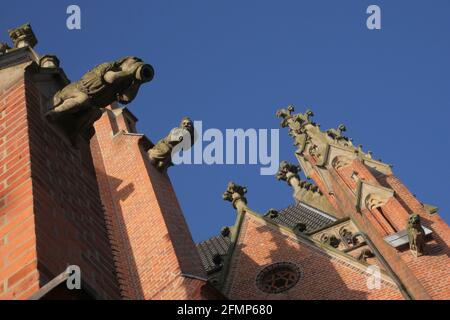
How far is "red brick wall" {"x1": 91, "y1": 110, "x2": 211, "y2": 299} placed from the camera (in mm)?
7172

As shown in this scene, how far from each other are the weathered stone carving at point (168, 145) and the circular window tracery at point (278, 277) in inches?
133

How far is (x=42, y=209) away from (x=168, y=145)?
A: 6435mm

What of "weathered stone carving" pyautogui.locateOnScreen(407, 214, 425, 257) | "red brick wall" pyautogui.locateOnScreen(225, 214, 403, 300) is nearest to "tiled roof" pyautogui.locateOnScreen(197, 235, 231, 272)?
"red brick wall" pyautogui.locateOnScreen(225, 214, 403, 300)

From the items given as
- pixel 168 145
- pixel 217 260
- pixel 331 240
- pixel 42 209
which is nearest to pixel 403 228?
pixel 331 240

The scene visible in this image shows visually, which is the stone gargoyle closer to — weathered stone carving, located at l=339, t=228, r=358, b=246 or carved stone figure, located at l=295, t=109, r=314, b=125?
weathered stone carving, located at l=339, t=228, r=358, b=246

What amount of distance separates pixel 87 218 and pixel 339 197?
13.9 m

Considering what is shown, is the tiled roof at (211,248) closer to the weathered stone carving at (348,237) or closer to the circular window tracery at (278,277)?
the weathered stone carving at (348,237)

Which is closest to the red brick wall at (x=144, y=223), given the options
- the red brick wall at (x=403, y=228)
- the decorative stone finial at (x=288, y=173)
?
the red brick wall at (x=403, y=228)

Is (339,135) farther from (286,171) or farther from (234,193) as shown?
(234,193)

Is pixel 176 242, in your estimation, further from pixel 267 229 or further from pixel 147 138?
pixel 267 229

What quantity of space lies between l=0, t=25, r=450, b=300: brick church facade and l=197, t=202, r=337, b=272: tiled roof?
0.32 feet

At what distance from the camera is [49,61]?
5.32m

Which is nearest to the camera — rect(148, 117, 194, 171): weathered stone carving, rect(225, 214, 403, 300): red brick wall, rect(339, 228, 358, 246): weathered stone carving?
rect(148, 117, 194, 171): weathered stone carving

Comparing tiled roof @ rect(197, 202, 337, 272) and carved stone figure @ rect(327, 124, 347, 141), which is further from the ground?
carved stone figure @ rect(327, 124, 347, 141)
